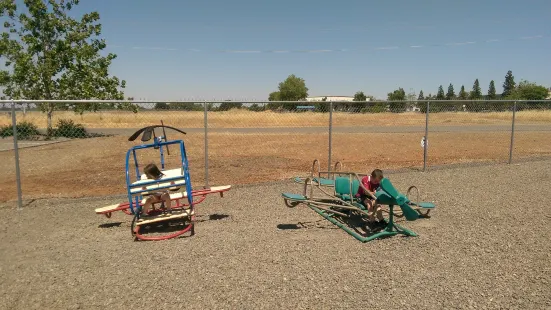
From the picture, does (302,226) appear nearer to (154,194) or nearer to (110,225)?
(154,194)

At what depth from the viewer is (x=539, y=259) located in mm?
4398

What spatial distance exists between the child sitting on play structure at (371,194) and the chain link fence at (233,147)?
2886mm

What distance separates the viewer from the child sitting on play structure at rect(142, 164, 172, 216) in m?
5.49

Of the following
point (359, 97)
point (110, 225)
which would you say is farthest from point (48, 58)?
point (359, 97)

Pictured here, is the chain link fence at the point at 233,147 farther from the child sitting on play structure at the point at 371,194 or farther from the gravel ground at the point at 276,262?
the child sitting on play structure at the point at 371,194

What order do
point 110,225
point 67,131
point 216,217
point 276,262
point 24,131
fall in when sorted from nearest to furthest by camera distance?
point 276,262
point 110,225
point 216,217
point 67,131
point 24,131

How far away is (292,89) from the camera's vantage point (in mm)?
91250

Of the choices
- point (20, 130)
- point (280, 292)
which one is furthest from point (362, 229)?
point (20, 130)

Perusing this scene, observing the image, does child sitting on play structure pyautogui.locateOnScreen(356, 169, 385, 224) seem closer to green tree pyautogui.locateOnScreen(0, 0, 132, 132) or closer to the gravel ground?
the gravel ground

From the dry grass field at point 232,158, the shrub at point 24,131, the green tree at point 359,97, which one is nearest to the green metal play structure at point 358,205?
the dry grass field at point 232,158

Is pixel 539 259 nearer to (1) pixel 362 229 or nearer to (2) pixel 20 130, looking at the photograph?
(1) pixel 362 229

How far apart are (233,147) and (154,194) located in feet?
37.8

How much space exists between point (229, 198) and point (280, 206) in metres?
1.20

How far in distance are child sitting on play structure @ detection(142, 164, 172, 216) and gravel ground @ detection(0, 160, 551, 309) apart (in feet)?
1.59
